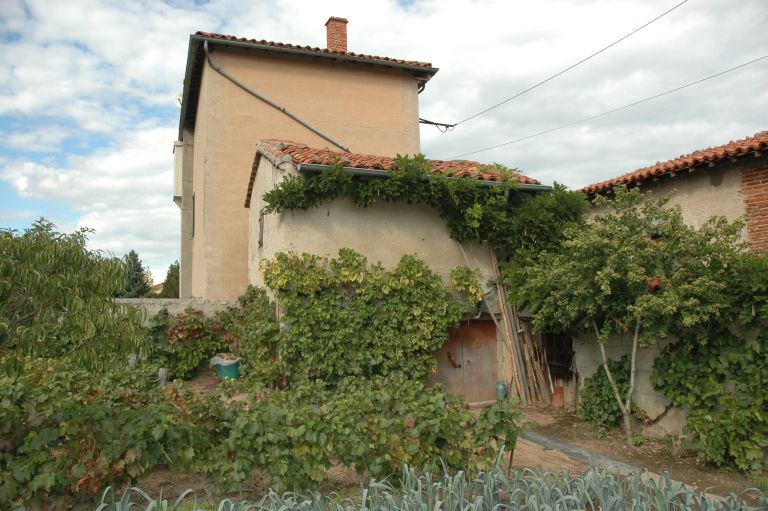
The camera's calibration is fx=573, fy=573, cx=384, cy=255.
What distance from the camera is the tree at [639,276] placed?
6.70 m

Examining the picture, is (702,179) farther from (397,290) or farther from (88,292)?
(88,292)

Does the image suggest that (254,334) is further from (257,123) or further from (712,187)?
(712,187)

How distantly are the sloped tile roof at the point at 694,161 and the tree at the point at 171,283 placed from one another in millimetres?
21325

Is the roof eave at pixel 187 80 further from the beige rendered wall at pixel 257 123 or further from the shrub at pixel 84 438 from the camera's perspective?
the shrub at pixel 84 438

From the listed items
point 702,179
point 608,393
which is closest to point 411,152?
point 702,179

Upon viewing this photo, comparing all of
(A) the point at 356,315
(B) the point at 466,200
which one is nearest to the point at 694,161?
(B) the point at 466,200

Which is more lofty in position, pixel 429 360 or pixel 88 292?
pixel 88 292

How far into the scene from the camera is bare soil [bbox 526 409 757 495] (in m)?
6.04

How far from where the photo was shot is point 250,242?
12859 mm

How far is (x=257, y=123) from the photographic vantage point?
563 inches

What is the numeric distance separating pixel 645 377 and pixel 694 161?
18.4 feet

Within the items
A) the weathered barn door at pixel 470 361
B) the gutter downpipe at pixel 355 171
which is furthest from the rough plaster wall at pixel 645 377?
the gutter downpipe at pixel 355 171

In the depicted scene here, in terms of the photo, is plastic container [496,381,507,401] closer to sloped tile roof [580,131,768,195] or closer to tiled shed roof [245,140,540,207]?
tiled shed roof [245,140,540,207]

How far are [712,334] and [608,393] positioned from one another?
196 cm
